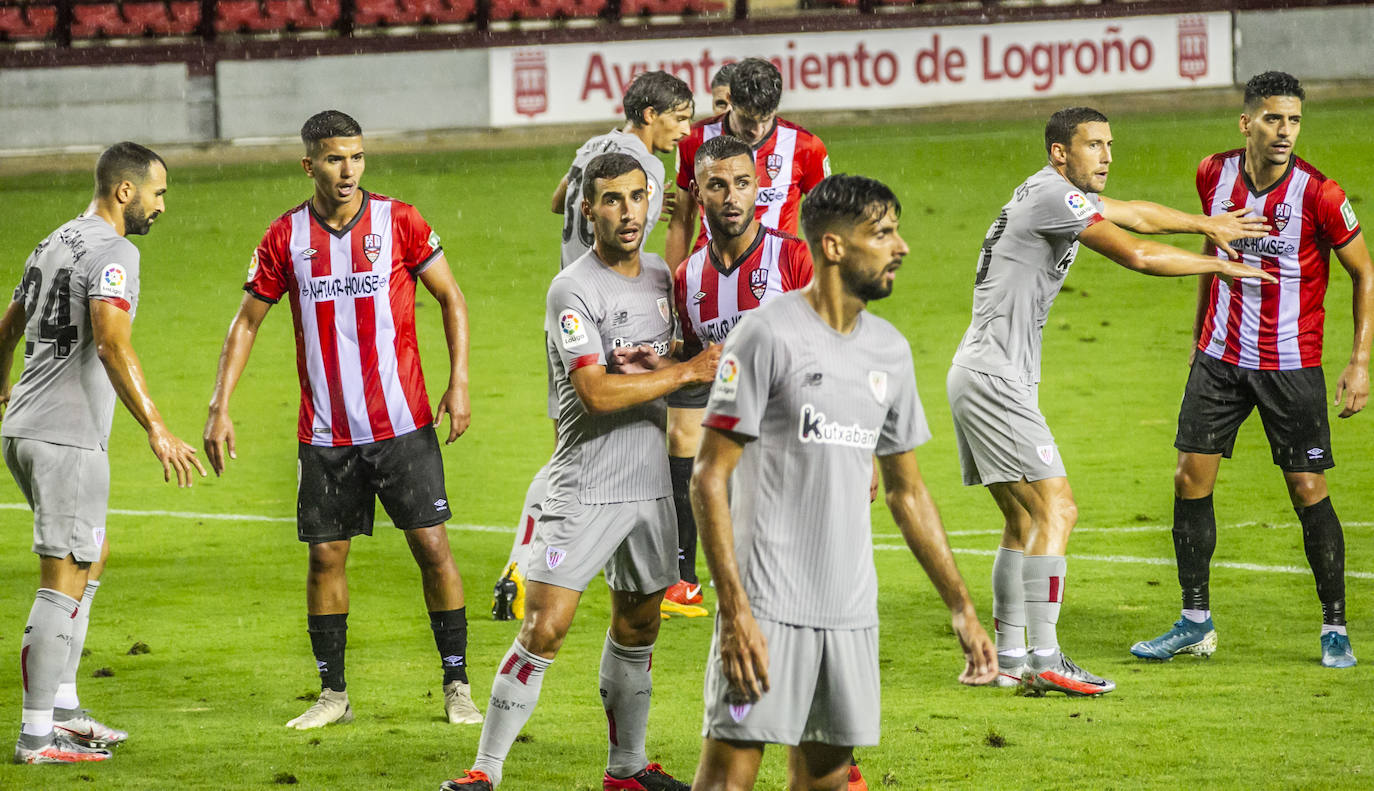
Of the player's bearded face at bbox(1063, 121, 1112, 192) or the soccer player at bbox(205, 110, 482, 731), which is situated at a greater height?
the player's bearded face at bbox(1063, 121, 1112, 192)

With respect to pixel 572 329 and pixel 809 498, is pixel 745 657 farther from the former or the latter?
pixel 572 329

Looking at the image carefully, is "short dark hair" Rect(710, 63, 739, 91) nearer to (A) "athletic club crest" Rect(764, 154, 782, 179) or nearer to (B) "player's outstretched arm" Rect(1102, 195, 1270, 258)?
(A) "athletic club crest" Rect(764, 154, 782, 179)

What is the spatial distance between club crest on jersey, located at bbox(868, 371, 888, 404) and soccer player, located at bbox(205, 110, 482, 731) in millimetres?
2296

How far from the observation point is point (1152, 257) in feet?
20.7

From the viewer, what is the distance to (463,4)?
2288cm

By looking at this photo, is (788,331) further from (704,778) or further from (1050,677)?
(1050,677)

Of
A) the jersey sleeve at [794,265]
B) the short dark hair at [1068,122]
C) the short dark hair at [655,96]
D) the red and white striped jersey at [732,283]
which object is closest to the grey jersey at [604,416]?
the red and white striped jersey at [732,283]

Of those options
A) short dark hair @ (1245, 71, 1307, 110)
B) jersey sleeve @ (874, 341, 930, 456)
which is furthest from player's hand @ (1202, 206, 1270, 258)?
jersey sleeve @ (874, 341, 930, 456)

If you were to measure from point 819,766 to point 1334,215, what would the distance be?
3.87 meters

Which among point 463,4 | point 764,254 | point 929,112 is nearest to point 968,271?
point 929,112

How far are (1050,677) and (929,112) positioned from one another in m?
16.5

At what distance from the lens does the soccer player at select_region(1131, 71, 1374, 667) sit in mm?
6984

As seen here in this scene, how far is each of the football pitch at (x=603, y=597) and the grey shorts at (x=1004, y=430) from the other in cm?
87

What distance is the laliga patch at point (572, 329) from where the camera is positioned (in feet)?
17.6
